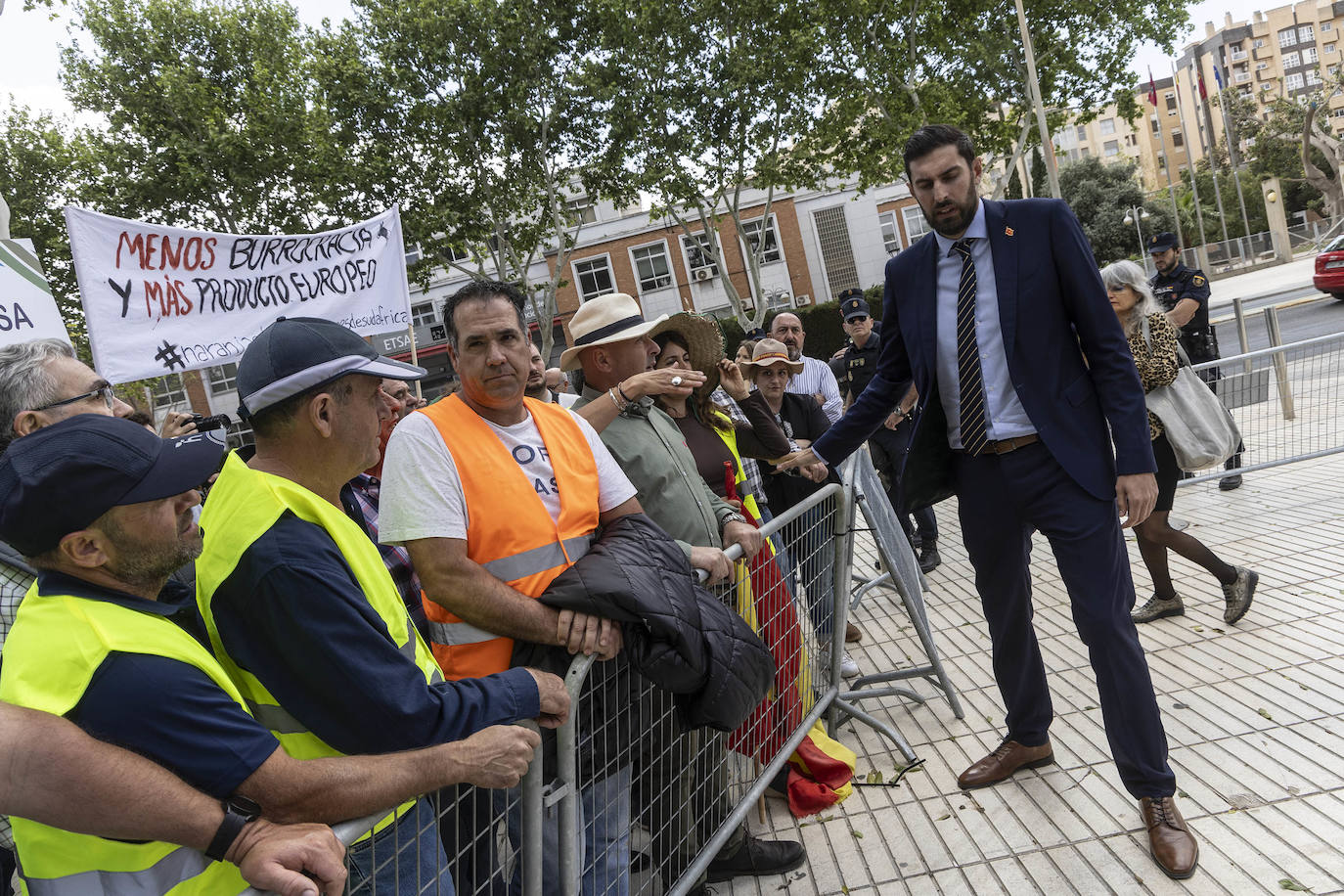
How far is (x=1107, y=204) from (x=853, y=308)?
48.5 meters

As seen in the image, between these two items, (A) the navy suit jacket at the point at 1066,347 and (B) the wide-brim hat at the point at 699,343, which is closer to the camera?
(A) the navy suit jacket at the point at 1066,347

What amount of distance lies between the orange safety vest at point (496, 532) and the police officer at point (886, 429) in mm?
4151

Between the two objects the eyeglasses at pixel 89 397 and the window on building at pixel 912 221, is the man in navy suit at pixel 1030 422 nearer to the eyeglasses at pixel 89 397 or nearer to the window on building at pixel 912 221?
the eyeglasses at pixel 89 397

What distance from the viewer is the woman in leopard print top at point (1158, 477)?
4.60m

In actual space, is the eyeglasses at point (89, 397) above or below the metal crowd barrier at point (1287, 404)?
above

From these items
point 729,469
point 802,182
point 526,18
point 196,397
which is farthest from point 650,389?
point 196,397

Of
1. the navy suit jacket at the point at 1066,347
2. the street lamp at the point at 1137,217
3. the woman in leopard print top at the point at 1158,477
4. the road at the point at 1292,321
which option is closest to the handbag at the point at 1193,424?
the woman in leopard print top at the point at 1158,477

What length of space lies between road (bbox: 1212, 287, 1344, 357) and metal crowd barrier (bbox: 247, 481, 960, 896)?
13.8 metres

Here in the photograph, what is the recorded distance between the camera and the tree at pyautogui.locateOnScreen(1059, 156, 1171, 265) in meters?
48.9

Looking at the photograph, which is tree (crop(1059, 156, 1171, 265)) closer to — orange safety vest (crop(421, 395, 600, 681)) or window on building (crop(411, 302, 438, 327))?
window on building (crop(411, 302, 438, 327))

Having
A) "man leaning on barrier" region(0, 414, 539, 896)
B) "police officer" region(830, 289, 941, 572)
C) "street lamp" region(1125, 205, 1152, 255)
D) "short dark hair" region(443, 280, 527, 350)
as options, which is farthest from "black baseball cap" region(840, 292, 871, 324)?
"street lamp" region(1125, 205, 1152, 255)

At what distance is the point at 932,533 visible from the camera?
666 centimetres

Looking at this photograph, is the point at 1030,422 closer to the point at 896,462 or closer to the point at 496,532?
the point at 496,532

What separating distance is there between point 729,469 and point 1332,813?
2420 mm
